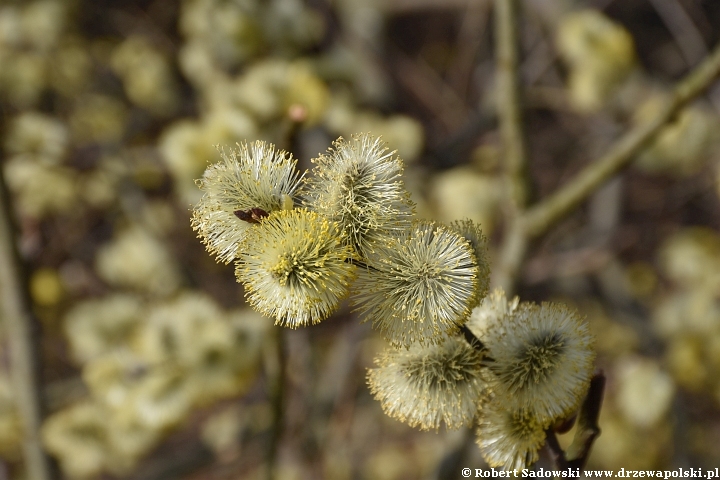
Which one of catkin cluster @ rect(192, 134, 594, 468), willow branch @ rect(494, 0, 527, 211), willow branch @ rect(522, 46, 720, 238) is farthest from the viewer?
willow branch @ rect(494, 0, 527, 211)

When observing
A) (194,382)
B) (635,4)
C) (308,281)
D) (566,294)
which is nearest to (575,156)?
(566,294)

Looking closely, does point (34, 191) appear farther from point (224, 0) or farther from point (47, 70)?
point (224, 0)

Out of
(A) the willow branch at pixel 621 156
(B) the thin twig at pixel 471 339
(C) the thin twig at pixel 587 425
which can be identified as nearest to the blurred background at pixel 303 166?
(A) the willow branch at pixel 621 156

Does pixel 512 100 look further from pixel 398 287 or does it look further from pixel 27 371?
pixel 27 371

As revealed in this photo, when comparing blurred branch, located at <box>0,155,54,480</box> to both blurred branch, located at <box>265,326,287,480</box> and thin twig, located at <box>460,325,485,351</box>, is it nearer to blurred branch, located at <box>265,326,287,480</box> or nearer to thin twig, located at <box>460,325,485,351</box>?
blurred branch, located at <box>265,326,287,480</box>

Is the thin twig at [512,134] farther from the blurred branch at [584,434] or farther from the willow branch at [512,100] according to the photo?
the blurred branch at [584,434]

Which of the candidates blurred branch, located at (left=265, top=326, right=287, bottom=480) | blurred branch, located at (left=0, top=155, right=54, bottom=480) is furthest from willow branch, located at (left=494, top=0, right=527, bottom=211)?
blurred branch, located at (left=0, top=155, right=54, bottom=480)
